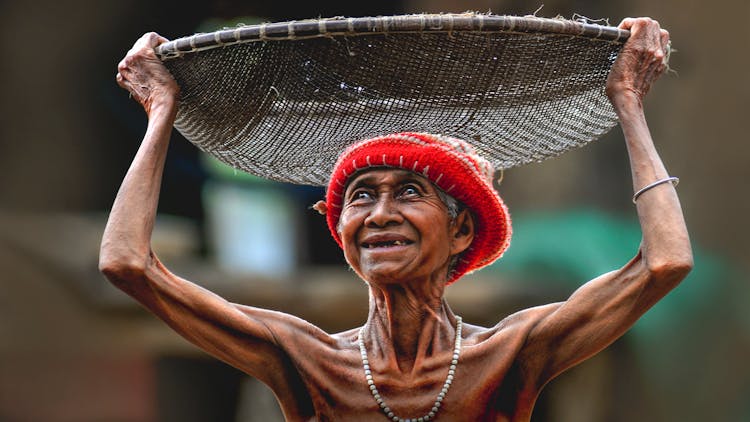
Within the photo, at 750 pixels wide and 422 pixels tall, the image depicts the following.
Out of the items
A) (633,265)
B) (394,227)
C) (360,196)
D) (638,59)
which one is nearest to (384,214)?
(394,227)

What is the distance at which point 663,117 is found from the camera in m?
9.96

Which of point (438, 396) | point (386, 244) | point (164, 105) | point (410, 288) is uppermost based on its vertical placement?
point (164, 105)

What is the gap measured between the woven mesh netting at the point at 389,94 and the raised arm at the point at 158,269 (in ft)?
0.32

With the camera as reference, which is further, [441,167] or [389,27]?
[441,167]

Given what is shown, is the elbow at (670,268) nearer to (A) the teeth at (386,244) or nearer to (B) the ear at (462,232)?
(B) the ear at (462,232)

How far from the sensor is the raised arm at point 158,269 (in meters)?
3.64

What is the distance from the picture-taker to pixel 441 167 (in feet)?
12.5

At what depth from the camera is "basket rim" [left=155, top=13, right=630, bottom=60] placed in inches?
133

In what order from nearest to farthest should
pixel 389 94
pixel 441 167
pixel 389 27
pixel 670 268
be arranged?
pixel 389 27 → pixel 670 268 → pixel 389 94 → pixel 441 167

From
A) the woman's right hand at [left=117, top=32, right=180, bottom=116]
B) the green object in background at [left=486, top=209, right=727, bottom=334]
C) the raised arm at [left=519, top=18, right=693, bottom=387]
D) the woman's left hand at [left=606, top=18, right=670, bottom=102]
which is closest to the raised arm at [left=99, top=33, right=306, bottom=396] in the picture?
the woman's right hand at [left=117, top=32, right=180, bottom=116]

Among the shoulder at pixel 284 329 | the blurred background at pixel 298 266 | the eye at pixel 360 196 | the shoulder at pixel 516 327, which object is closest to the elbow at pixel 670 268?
the shoulder at pixel 516 327

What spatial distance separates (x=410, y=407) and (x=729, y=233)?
6.59 meters

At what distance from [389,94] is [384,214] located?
34 centimetres

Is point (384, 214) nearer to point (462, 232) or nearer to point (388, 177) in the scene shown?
point (388, 177)
